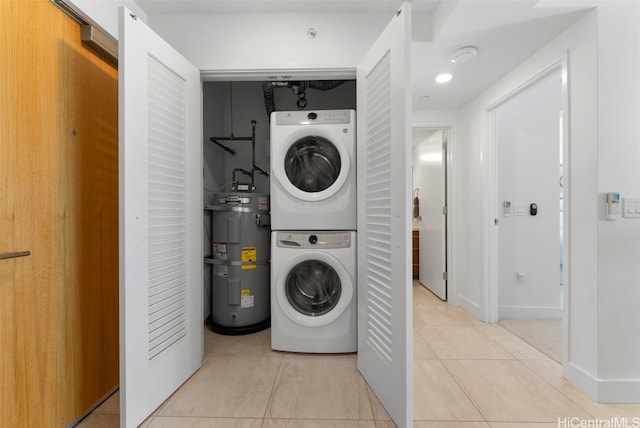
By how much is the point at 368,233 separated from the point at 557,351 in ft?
5.55

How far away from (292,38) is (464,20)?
1.01 meters

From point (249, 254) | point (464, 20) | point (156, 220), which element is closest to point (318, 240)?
point (249, 254)

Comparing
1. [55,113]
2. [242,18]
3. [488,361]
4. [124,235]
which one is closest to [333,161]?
[242,18]

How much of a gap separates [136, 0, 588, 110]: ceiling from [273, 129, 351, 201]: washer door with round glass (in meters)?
0.79

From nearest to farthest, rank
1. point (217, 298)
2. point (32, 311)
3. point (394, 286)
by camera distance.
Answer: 1. point (32, 311)
2. point (394, 286)
3. point (217, 298)

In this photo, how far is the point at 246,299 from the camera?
7.56ft

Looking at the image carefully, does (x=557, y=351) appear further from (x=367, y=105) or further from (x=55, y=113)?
(x=55, y=113)

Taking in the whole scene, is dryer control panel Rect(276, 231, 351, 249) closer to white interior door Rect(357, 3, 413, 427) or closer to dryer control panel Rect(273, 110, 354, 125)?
white interior door Rect(357, 3, 413, 427)

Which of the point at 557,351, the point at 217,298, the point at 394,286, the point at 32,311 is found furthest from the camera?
the point at 217,298

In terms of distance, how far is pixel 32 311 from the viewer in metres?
1.10

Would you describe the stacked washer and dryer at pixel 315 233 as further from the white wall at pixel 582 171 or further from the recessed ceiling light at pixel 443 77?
the white wall at pixel 582 171

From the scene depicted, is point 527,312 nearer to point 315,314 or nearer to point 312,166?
point 315,314

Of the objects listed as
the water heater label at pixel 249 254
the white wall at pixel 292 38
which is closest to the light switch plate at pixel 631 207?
the white wall at pixel 292 38

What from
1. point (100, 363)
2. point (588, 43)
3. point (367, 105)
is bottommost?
point (100, 363)
